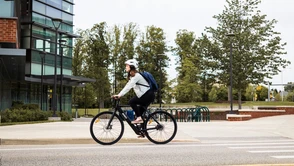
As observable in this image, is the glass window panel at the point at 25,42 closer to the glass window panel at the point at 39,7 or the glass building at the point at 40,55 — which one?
the glass building at the point at 40,55

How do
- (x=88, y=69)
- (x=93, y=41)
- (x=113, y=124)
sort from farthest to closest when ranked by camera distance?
1. (x=93, y=41)
2. (x=88, y=69)
3. (x=113, y=124)

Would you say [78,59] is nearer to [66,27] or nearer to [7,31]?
[66,27]

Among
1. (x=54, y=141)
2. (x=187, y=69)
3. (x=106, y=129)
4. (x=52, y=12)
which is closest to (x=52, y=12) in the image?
(x=52, y=12)

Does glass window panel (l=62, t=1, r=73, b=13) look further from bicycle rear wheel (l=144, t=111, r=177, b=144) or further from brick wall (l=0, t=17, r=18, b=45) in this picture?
bicycle rear wheel (l=144, t=111, r=177, b=144)

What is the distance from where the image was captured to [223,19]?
3984 centimetres

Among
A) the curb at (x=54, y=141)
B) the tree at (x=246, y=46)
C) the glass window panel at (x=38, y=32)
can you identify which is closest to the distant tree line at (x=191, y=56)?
the tree at (x=246, y=46)

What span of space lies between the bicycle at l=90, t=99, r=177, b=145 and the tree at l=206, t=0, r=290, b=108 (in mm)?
29139

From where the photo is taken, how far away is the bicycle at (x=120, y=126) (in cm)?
948

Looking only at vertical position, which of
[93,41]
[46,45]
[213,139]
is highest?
[93,41]

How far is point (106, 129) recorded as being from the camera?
9.52 meters

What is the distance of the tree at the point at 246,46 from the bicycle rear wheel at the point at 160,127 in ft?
94.9

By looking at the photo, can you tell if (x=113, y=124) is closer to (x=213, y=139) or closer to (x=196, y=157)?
(x=196, y=157)

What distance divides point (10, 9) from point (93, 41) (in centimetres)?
5126

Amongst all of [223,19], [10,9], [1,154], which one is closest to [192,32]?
[223,19]
